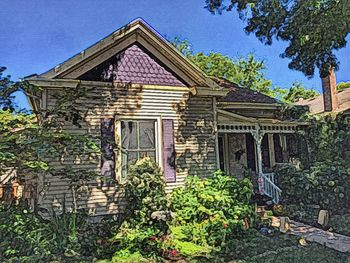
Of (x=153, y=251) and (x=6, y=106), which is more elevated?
(x=6, y=106)

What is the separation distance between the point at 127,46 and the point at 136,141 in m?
2.61

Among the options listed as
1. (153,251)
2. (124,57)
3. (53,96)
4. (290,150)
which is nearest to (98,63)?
(124,57)

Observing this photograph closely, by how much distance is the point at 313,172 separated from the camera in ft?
32.8

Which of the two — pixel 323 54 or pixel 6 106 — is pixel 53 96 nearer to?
pixel 6 106

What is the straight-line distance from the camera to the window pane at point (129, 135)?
8.65 metres

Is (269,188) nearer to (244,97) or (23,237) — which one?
(244,97)

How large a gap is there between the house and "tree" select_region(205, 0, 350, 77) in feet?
6.61

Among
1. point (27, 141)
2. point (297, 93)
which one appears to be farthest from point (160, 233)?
point (297, 93)

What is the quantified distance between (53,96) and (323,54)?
6971 millimetres

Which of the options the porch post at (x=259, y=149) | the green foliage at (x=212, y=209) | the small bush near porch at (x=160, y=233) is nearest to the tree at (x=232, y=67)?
the porch post at (x=259, y=149)

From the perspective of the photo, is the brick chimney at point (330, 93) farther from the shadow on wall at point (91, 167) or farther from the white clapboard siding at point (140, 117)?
the shadow on wall at point (91, 167)

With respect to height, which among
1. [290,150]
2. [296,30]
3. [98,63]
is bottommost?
[290,150]

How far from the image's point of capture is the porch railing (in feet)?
34.5

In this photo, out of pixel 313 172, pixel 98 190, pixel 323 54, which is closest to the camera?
pixel 98 190
